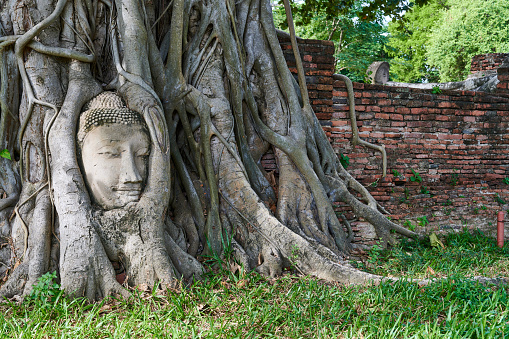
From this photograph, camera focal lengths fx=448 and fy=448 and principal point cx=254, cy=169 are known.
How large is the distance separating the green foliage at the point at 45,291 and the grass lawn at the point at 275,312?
0.01m

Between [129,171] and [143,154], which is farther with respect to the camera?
[143,154]

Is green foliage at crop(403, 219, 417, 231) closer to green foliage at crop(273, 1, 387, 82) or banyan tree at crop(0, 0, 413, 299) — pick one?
banyan tree at crop(0, 0, 413, 299)

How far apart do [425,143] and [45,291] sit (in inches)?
213

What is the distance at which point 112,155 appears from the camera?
3.22m

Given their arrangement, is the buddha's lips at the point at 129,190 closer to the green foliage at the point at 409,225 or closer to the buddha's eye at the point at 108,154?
the buddha's eye at the point at 108,154

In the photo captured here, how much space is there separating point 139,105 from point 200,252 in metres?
1.28

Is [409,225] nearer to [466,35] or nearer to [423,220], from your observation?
[423,220]

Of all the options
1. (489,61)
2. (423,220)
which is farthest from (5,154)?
(489,61)

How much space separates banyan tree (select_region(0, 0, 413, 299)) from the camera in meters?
3.11

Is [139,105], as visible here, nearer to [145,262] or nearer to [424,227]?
[145,262]

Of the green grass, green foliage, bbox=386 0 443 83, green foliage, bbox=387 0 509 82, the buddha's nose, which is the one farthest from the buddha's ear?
green foliage, bbox=386 0 443 83

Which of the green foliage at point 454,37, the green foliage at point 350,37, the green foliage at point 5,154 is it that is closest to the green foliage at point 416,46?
the green foliage at point 454,37

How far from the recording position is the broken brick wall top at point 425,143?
5984mm

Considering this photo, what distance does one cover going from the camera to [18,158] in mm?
3619
